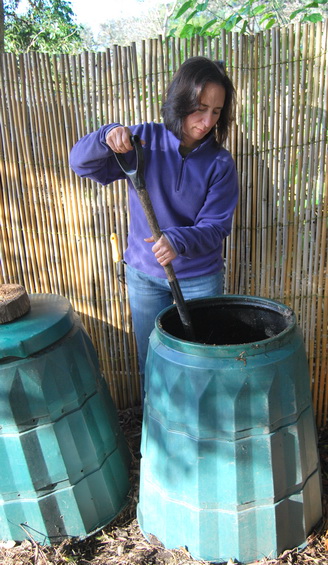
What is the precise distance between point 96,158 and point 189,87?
1.40 ft

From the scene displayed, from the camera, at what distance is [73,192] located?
2.49 m

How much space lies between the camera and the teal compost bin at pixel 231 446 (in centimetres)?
136

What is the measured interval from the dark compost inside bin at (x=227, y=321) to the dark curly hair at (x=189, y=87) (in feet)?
2.21

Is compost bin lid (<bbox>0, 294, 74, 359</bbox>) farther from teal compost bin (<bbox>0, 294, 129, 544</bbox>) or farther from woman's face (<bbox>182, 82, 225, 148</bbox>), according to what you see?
woman's face (<bbox>182, 82, 225, 148</bbox>)

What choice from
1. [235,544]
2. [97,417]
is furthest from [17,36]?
[235,544]

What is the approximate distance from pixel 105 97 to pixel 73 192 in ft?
1.68

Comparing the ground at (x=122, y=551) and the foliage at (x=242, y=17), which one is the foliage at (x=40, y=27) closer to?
the foliage at (x=242, y=17)

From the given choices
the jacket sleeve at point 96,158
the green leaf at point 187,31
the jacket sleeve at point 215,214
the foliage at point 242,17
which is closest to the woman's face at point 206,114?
the jacket sleeve at point 215,214

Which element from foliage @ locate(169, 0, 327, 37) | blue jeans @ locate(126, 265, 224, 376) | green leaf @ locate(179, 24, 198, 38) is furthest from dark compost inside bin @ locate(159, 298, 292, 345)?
green leaf @ locate(179, 24, 198, 38)

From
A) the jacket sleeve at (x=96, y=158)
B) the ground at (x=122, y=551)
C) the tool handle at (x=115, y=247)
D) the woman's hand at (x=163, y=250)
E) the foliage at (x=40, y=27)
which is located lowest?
the ground at (x=122, y=551)

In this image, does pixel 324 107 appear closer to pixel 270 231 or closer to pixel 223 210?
pixel 270 231

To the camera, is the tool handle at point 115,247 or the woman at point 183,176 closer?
the woman at point 183,176

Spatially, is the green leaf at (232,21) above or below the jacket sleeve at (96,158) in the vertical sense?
above

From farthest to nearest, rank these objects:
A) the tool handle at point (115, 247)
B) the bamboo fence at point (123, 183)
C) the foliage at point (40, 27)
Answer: the foliage at point (40, 27), the tool handle at point (115, 247), the bamboo fence at point (123, 183)
